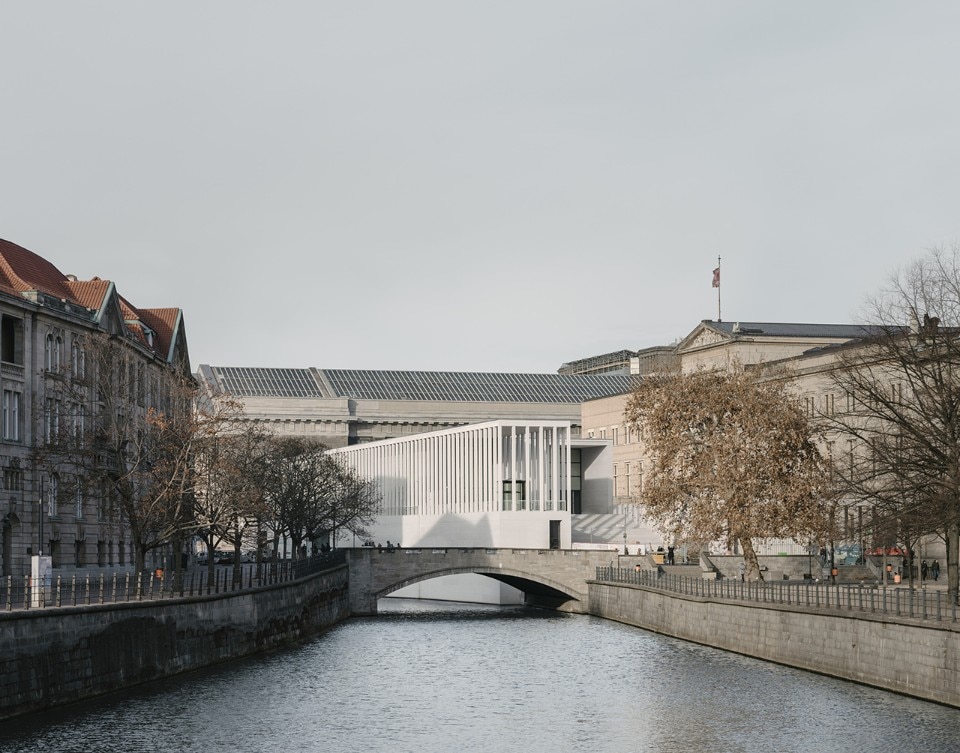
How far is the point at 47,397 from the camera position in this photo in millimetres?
82375

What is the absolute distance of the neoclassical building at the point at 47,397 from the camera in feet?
257

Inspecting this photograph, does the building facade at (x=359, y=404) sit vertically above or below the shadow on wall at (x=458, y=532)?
above

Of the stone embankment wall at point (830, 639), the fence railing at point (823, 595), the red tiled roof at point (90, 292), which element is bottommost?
the stone embankment wall at point (830, 639)

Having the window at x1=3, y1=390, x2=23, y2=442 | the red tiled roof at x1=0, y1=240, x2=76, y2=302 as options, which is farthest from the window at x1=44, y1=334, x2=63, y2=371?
the window at x1=3, y1=390, x2=23, y2=442

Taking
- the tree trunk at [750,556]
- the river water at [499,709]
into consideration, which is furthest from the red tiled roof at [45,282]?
the tree trunk at [750,556]

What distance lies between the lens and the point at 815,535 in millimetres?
86188

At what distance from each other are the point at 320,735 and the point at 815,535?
4442 cm

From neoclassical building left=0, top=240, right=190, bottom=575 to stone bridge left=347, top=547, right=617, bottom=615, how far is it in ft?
68.5

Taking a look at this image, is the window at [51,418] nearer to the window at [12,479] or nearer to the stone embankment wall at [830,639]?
the window at [12,479]

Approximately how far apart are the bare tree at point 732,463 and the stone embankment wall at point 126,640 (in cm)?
2096

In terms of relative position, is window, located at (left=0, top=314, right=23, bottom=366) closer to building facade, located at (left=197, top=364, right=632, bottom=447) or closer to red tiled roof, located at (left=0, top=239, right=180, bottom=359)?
red tiled roof, located at (left=0, top=239, right=180, bottom=359)

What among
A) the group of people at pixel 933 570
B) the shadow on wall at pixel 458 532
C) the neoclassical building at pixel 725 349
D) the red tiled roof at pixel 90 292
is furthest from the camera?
the neoclassical building at pixel 725 349

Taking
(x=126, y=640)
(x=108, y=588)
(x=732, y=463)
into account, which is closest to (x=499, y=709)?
(x=126, y=640)

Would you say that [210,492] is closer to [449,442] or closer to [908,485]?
[908,485]
